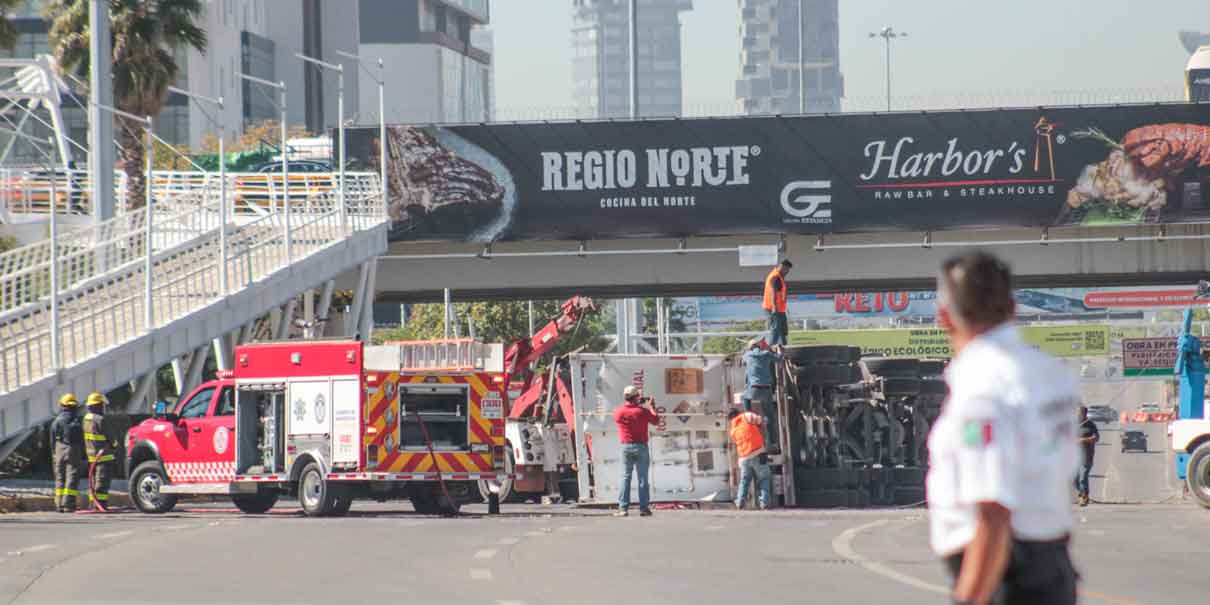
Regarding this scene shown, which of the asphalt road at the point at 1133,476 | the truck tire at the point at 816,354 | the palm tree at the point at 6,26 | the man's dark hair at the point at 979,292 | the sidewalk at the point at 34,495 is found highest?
the palm tree at the point at 6,26

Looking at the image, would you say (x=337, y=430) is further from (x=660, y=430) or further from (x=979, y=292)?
(x=979, y=292)

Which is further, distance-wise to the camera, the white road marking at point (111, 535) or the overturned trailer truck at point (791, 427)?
the overturned trailer truck at point (791, 427)

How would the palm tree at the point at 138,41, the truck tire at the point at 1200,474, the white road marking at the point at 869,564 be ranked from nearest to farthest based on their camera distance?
the white road marking at the point at 869,564, the truck tire at the point at 1200,474, the palm tree at the point at 138,41

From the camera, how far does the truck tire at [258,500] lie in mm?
27578

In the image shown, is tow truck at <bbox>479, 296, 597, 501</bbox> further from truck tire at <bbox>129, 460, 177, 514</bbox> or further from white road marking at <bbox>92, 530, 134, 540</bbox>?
white road marking at <bbox>92, 530, 134, 540</bbox>

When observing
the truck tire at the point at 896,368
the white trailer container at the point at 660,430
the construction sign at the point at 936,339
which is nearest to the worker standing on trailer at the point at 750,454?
the white trailer container at the point at 660,430

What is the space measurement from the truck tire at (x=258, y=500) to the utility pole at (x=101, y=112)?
8612 millimetres

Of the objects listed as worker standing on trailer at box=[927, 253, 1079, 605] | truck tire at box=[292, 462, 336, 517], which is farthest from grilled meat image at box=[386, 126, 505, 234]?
worker standing on trailer at box=[927, 253, 1079, 605]

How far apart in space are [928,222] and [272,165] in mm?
17821

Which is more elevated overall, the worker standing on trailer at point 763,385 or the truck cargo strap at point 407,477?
the worker standing on trailer at point 763,385

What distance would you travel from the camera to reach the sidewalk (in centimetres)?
2895

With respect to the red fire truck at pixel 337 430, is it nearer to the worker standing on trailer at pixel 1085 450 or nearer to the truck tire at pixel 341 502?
the truck tire at pixel 341 502

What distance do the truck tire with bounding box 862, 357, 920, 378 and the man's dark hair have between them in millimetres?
23044

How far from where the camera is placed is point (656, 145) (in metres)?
52.0
